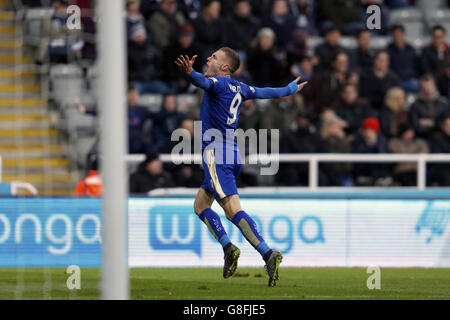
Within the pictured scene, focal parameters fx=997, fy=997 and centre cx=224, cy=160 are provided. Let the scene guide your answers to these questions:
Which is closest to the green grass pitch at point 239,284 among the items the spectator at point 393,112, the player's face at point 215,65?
the player's face at point 215,65

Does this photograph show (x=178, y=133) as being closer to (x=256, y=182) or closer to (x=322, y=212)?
(x=256, y=182)

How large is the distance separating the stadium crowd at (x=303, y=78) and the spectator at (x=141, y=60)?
0.01 metres

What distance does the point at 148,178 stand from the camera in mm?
11945

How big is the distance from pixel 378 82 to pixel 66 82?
429cm

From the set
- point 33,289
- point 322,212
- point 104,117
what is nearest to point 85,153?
point 322,212

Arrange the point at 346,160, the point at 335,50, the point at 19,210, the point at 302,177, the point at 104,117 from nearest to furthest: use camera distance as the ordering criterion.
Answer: the point at 104,117 < the point at 19,210 < the point at 346,160 < the point at 302,177 < the point at 335,50

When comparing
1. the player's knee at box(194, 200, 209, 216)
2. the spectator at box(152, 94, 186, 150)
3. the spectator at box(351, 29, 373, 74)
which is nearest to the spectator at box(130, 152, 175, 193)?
the spectator at box(152, 94, 186, 150)

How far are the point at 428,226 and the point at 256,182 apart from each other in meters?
2.34

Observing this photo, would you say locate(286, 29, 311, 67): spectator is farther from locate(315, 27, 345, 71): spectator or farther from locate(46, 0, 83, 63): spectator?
locate(46, 0, 83, 63): spectator

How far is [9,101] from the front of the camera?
13.1 m

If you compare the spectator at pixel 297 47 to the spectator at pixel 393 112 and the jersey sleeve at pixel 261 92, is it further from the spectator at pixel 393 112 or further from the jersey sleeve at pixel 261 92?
the jersey sleeve at pixel 261 92

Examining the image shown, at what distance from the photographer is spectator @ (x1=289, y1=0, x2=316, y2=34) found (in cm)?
1484

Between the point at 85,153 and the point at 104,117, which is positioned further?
the point at 85,153

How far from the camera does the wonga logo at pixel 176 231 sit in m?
11.3
